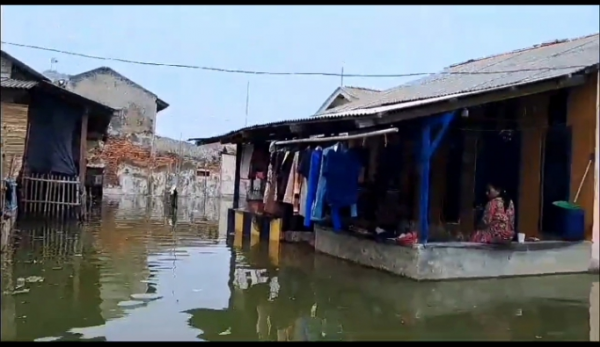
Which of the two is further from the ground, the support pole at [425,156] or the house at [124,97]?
the house at [124,97]

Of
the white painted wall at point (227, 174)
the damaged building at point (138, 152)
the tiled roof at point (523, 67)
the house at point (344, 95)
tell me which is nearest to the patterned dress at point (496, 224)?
the tiled roof at point (523, 67)

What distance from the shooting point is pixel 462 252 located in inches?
360

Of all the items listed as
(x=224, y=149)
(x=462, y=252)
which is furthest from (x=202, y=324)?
(x=224, y=149)

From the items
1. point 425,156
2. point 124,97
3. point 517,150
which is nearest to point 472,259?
point 425,156

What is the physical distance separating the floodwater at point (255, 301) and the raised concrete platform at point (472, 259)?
240 mm

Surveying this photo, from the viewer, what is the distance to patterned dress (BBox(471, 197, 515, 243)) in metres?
9.53

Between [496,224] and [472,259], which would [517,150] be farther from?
[472,259]

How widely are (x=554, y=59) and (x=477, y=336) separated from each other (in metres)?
6.91

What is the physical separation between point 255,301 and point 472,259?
3.44m

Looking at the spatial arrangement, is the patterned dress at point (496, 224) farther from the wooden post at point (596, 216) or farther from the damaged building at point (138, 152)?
the damaged building at point (138, 152)

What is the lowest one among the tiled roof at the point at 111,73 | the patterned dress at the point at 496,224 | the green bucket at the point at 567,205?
the patterned dress at the point at 496,224

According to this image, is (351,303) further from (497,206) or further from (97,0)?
(97,0)

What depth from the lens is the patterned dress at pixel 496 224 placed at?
375 inches

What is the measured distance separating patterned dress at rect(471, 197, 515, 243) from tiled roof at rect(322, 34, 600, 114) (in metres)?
1.80
